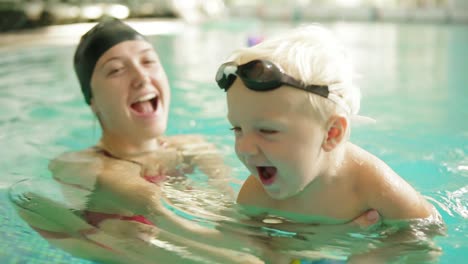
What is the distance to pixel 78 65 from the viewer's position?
3545mm

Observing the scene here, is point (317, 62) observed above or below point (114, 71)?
above

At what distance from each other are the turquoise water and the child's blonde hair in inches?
29.3

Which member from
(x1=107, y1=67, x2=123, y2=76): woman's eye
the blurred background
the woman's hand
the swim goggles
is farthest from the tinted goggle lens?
the blurred background

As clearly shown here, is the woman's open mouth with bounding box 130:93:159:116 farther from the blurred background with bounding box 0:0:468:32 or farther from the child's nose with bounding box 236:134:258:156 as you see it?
the blurred background with bounding box 0:0:468:32

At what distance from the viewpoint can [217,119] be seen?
553 cm

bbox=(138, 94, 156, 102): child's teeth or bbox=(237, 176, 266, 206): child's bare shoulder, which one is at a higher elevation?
bbox=(138, 94, 156, 102): child's teeth

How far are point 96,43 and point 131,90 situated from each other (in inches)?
13.5

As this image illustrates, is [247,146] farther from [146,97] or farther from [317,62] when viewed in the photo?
[146,97]

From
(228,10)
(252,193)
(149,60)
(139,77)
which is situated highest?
(228,10)

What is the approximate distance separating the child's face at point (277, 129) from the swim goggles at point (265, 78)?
2 centimetres

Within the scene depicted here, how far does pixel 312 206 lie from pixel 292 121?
1.60 ft

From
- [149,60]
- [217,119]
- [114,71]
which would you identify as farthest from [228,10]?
[114,71]

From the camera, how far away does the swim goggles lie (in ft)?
7.11

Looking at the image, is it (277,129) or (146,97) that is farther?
(146,97)
